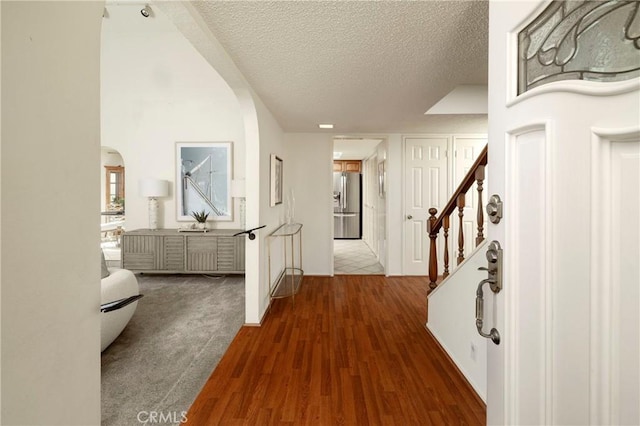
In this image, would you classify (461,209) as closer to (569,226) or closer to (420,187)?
(569,226)

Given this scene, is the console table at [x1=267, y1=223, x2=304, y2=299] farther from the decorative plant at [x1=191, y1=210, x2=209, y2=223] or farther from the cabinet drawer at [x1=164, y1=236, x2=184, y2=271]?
the cabinet drawer at [x1=164, y1=236, x2=184, y2=271]

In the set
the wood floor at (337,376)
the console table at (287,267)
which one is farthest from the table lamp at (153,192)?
the wood floor at (337,376)

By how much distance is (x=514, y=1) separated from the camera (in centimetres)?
81

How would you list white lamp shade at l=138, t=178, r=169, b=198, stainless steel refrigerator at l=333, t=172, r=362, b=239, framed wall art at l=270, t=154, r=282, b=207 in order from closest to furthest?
framed wall art at l=270, t=154, r=282, b=207 → white lamp shade at l=138, t=178, r=169, b=198 → stainless steel refrigerator at l=333, t=172, r=362, b=239

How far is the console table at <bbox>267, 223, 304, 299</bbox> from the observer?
11.4 feet

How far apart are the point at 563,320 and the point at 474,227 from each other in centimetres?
429

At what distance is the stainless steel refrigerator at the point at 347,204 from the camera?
335 inches

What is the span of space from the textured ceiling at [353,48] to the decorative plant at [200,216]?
2.40m

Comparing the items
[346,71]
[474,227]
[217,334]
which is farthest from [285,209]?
[474,227]

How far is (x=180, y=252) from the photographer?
4.38 metres

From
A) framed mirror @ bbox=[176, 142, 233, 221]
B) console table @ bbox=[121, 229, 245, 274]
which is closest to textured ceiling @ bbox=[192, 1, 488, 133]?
framed mirror @ bbox=[176, 142, 233, 221]

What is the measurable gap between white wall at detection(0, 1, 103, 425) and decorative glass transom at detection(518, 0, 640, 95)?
1164 mm

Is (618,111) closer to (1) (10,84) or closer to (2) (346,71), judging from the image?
(1) (10,84)

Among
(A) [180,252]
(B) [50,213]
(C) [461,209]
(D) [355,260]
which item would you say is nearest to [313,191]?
(D) [355,260]
